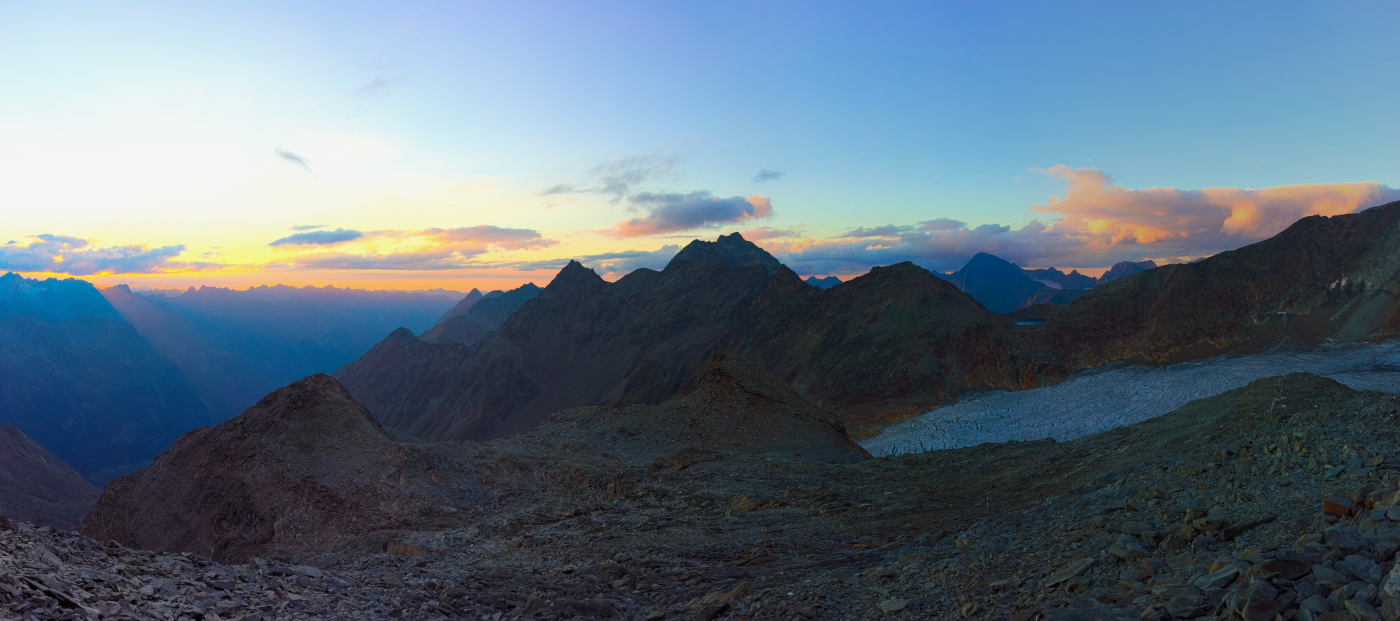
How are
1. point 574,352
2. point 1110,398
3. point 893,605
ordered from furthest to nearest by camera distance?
point 574,352 → point 1110,398 → point 893,605

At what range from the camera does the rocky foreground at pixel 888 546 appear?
291 inches

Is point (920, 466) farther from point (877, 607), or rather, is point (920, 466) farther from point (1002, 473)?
point (877, 607)

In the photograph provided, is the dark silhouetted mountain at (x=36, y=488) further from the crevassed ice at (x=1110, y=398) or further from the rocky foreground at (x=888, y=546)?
the crevassed ice at (x=1110, y=398)

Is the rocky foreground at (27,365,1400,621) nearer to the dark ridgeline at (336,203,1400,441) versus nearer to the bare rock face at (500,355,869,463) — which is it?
A: the bare rock face at (500,355,869,463)

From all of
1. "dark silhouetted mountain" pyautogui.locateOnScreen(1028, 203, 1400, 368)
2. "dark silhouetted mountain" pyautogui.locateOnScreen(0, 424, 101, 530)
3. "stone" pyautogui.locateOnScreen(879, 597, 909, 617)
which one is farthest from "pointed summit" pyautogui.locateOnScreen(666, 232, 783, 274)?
"stone" pyautogui.locateOnScreen(879, 597, 909, 617)

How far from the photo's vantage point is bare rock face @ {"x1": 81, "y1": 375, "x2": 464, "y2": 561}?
21.5m

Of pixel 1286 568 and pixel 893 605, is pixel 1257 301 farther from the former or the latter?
pixel 1286 568

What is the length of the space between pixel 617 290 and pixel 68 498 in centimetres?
10061

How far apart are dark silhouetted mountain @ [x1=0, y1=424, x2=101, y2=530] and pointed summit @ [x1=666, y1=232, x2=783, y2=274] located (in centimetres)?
10157

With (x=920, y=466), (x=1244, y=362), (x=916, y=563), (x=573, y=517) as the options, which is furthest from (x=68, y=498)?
(x=1244, y=362)

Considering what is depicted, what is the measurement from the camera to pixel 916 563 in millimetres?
11141

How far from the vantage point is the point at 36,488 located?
2761 inches

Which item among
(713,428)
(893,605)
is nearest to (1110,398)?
(713,428)

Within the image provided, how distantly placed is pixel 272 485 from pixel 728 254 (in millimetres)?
139401
